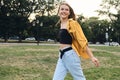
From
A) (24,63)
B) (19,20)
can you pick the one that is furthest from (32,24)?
(24,63)

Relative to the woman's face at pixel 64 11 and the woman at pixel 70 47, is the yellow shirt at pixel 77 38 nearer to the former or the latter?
the woman at pixel 70 47

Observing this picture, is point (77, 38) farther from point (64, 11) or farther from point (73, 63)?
point (64, 11)

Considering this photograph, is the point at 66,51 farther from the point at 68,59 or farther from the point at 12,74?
the point at 12,74

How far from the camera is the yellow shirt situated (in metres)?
6.06

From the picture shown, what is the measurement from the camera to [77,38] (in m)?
6.09

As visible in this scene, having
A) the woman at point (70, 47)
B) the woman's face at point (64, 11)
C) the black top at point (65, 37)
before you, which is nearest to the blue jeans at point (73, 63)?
the woman at point (70, 47)

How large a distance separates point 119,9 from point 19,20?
879 inches

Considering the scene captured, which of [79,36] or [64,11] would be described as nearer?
[79,36]

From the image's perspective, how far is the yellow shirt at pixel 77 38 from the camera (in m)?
6.06

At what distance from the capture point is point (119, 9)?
202ft

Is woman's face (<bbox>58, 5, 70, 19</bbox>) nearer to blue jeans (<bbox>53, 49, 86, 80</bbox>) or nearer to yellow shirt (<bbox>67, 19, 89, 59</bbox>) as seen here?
yellow shirt (<bbox>67, 19, 89, 59</bbox>)

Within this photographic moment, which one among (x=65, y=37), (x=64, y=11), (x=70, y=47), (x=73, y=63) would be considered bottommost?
(x=73, y=63)

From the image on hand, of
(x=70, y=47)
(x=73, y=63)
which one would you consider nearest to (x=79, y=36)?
(x=70, y=47)

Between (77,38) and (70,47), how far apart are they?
232 millimetres
